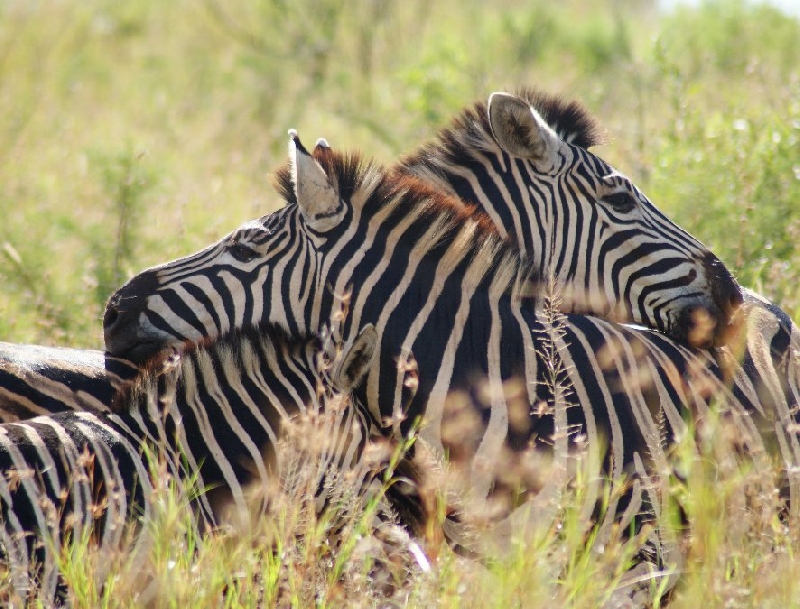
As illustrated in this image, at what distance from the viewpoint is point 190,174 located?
1032 centimetres

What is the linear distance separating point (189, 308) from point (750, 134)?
12.8ft

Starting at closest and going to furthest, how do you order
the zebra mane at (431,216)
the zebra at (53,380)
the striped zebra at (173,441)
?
the striped zebra at (173,441) < the zebra mane at (431,216) < the zebra at (53,380)

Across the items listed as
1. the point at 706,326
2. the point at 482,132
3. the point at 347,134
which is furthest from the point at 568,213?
the point at 347,134

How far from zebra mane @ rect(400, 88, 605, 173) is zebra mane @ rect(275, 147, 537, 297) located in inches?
32.3

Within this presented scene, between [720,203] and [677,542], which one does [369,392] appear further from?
[720,203]

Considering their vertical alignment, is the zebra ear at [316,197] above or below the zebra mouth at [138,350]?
above

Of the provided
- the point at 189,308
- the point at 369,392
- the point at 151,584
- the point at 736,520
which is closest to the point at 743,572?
the point at 736,520

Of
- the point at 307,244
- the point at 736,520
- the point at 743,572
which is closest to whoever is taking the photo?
the point at 743,572

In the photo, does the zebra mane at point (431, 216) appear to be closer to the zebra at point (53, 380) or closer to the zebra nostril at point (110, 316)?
the zebra nostril at point (110, 316)

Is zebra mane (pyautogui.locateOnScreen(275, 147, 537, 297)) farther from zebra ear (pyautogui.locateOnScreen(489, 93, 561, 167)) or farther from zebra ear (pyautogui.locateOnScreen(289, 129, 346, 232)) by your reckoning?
zebra ear (pyautogui.locateOnScreen(489, 93, 561, 167))

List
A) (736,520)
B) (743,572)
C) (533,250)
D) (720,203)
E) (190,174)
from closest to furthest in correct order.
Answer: (743,572), (736,520), (533,250), (720,203), (190,174)

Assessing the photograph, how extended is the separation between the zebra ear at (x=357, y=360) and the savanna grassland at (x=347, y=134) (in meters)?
0.66

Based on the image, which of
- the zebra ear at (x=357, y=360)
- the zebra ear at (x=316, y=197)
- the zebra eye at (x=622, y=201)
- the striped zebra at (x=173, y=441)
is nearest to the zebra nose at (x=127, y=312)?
the striped zebra at (x=173, y=441)

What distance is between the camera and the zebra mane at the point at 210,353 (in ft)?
12.5
